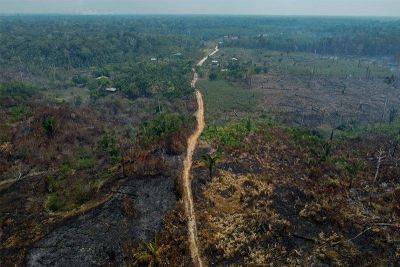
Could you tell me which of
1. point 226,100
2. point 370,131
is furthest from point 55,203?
point 370,131

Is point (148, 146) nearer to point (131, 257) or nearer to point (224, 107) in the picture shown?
point (131, 257)

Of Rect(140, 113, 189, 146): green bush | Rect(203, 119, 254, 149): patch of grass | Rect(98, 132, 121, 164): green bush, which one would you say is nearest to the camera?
Rect(98, 132, 121, 164): green bush

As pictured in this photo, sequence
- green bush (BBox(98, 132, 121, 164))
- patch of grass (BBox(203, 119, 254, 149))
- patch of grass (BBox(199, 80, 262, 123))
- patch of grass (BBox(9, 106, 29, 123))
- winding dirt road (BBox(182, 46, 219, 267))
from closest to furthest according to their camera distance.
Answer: winding dirt road (BBox(182, 46, 219, 267))
green bush (BBox(98, 132, 121, 164))
patch of grass (BBox(203, 119, 254, 149))
patch of grass (BBox(9, 106, 29, 123))
patch of grass (BBox(199, 80, 262, 123))

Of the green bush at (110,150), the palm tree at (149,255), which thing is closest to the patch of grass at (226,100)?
the green bush at (110,150)

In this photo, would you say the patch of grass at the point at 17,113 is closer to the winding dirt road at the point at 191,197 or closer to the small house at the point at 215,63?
the winding dirt road at the point at 191,197

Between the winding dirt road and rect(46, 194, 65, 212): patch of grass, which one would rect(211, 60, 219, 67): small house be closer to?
the winding dirt road

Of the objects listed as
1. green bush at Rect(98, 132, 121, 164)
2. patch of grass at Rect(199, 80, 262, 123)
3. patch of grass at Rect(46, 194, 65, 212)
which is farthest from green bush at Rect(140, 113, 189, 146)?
patch of grass at Rect(46, 194, 65, 212)

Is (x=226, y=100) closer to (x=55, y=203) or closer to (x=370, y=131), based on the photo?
(x=370, y=131)

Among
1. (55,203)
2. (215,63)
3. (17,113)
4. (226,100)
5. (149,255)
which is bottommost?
(226,100)
